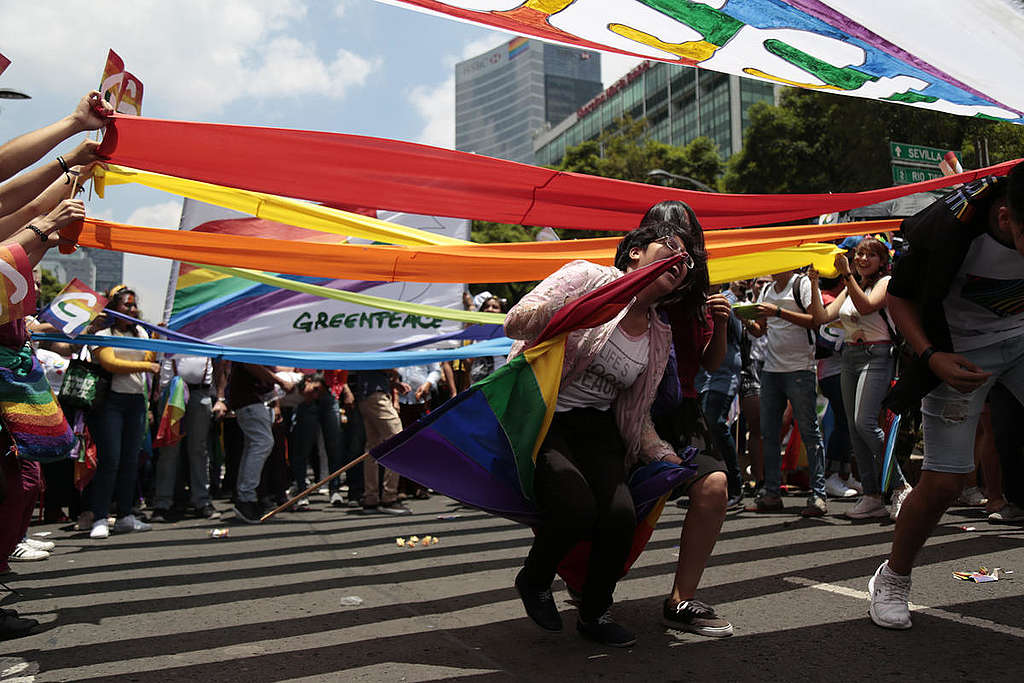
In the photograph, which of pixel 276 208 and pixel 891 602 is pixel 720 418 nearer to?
pixel 891 602

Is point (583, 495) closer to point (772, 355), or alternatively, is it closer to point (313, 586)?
point (313, 586)

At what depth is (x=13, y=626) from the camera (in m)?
3.72

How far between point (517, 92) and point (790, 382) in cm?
17311

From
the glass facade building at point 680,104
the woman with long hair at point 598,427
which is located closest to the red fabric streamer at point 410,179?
the woman with long hair at point 598,427

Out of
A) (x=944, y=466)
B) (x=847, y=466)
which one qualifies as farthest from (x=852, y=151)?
(x=944, y=466)

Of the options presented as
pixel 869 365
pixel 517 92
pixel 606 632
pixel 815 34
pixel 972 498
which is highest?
pixel 517 92

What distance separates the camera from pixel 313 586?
466 cm

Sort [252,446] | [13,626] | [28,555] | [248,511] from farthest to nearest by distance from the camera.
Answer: [248,511]
[252,446]
[28,555]
[13,626]

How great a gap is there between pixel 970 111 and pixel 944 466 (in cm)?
178

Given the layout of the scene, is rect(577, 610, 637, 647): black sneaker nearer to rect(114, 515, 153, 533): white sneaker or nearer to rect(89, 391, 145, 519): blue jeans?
rect(89, 391, 145, 519): blue jeans

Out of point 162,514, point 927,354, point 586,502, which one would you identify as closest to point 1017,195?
point 927,354

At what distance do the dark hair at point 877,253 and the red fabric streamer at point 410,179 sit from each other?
1.63m

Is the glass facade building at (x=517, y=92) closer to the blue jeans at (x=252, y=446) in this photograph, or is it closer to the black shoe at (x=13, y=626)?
the blue jeans at (x=252, y=446)

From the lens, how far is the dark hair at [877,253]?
5.69 m
